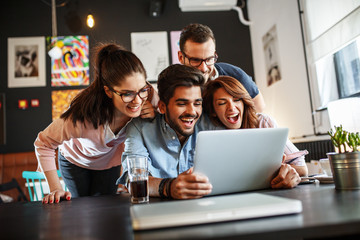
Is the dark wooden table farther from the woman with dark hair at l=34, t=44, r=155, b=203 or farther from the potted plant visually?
the woman with dark hair at l=34, t=44, r=155, b=203

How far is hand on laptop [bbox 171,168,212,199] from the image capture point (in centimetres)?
96

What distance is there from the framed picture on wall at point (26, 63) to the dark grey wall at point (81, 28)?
75 millimetres

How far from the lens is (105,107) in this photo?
1.64 metres

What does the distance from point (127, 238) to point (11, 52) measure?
196 inches

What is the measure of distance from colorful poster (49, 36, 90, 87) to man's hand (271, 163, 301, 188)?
4.18 m

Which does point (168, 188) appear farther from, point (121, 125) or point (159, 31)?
point (159, 31)

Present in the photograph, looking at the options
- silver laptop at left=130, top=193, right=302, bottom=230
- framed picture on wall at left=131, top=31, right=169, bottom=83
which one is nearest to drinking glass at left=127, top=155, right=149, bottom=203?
silver laptop at left=130, top=193, right=302, bottom=230

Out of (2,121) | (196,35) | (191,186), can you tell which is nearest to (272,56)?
(196,35)

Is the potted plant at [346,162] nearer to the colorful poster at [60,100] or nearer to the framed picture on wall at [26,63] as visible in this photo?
the colorful poster at [60,100]

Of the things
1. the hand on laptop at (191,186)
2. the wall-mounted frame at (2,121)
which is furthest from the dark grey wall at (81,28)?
the hand on laptop at (191,186)

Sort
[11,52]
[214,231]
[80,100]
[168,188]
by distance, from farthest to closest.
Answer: [11,52]
[80,100]
[168,188]
[214,231]

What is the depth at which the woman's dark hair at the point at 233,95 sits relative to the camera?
152cm

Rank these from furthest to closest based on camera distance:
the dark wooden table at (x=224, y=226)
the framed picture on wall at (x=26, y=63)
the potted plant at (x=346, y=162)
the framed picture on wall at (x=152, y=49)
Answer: the framed picture on wall at (x=152, y=49), the framed picture on wall at (x=26, y=63), the potted plant at (x=346, y=162), the dark wooden table at (x=224, y=226)

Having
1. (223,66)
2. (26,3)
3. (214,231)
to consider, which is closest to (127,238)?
(214,231)
